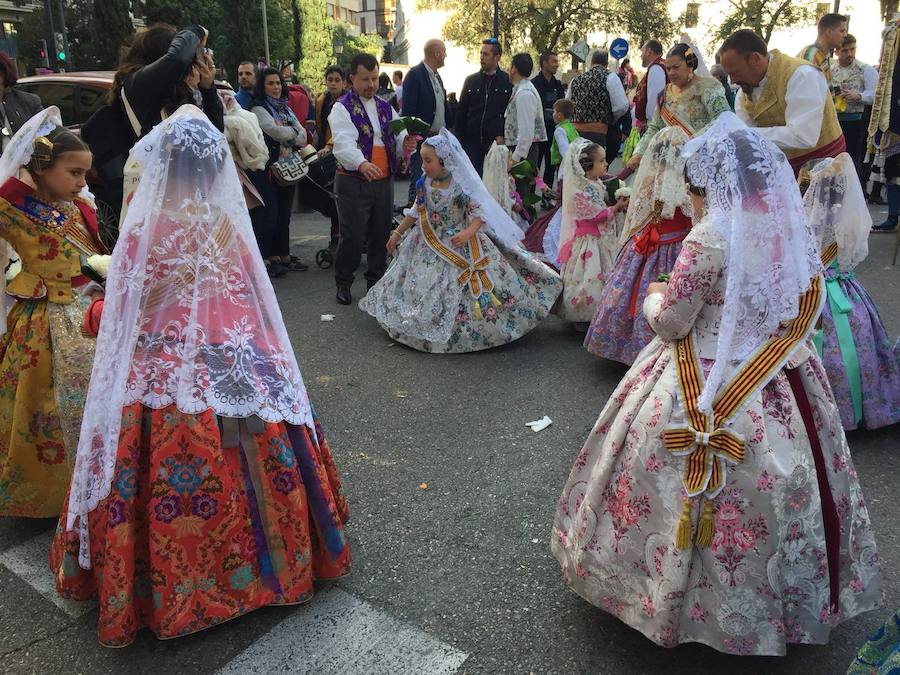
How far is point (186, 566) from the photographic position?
2.31 m

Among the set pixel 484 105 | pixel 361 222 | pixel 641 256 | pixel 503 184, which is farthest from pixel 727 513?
pixel 484 105

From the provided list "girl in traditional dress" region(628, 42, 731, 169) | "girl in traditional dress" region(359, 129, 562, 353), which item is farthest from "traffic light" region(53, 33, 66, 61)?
"girl in traditional dress" region(628, 42, 731, 169)

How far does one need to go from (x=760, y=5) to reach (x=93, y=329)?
98.3ft

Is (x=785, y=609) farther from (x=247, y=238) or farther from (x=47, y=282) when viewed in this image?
(x=47, y=282)

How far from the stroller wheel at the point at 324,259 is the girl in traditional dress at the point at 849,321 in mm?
4915

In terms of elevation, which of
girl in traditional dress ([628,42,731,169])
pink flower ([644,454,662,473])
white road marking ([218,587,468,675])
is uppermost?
girl in traditional dress ([628,42,731,169])

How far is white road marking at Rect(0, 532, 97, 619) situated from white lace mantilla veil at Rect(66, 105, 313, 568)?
1.17 feet

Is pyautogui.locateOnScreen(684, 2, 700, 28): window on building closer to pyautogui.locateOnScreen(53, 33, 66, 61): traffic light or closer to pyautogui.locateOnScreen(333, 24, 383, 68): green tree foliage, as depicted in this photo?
pyautogui.locateOnScreen(53, 33, 66, 61): traffic light

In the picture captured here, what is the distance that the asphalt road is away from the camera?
2314mm

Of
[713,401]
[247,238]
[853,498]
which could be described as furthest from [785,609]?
[247,238]

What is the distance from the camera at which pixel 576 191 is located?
554 cm

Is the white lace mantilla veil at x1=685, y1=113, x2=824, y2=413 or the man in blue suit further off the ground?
the man in blue suit

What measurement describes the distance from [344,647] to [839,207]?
10.1 feet

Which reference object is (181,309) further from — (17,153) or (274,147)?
(274,147)
